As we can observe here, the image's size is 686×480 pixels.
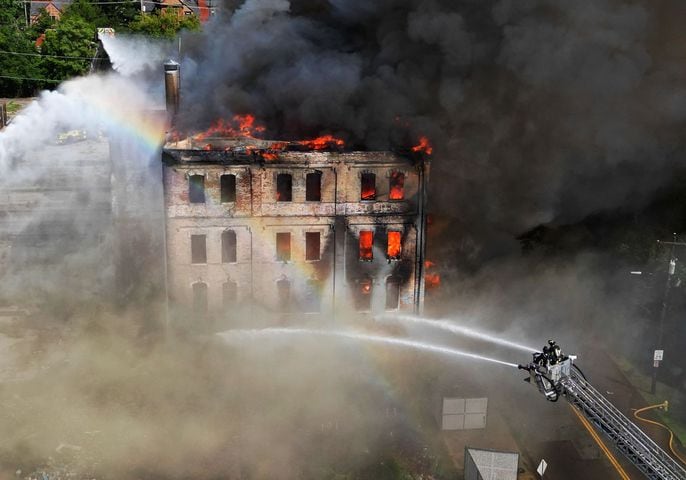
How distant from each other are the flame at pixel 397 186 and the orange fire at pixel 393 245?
142 centimetres

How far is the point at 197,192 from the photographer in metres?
27.0

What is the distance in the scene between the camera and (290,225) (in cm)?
2762

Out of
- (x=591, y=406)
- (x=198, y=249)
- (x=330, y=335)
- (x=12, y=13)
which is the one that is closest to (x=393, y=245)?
(x=330, y=335)

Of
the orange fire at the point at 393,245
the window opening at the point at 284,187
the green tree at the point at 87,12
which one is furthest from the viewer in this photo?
the green tree at the point at 87,12

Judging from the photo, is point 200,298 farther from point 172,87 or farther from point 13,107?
point 13,107

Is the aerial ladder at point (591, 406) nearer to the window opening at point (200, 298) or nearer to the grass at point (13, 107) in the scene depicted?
the window opening at point (200, 298)

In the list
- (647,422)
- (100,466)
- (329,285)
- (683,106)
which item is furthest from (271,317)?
(683,106)

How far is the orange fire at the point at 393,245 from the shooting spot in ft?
92.8

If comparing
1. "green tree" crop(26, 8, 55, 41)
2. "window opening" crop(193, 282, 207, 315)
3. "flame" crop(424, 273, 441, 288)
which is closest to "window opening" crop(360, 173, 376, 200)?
"flame" crop(424, 273, 441, 288)

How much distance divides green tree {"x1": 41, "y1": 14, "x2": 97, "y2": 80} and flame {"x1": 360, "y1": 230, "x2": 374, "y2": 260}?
126 ft


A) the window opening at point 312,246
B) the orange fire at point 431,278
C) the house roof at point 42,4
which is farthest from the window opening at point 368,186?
the house roof at point 42,4

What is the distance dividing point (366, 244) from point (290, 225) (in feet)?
9.76

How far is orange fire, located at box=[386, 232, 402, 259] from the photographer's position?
28.3m

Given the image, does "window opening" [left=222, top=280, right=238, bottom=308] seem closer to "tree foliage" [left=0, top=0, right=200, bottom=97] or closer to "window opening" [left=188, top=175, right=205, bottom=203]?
"window opening" [left=188, top=175, right=205, bottom=203]
